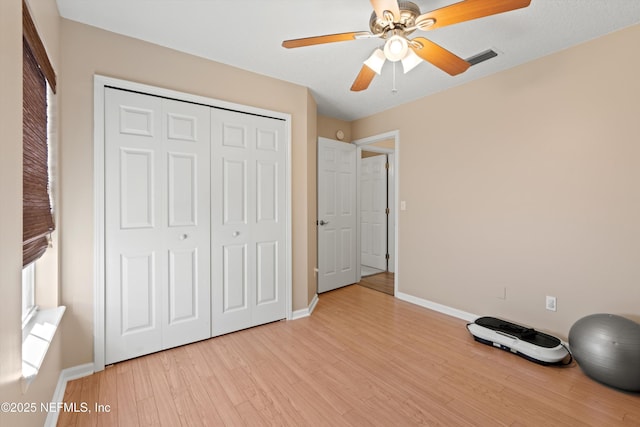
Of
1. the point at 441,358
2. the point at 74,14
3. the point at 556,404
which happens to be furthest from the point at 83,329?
the point at 556,404

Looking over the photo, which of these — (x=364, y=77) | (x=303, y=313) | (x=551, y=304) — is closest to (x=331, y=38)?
(x=364, y=77)

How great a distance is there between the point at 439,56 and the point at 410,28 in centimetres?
26

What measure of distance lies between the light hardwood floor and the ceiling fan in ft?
6.81

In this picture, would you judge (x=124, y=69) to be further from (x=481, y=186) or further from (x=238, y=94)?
(x=481, y=186)

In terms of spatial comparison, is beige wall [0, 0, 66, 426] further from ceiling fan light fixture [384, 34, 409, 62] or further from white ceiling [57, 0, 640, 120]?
ceiling fan light fixture [384, 34, 409, 62]

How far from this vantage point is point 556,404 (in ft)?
5.63

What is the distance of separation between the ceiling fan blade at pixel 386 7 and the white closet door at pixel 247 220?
166cm

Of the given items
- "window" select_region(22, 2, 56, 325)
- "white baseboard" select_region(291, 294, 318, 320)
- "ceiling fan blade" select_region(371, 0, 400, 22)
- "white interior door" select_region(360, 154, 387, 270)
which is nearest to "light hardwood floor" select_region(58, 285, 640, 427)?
"white baseboard" select_region(291, 294, 318, 320)

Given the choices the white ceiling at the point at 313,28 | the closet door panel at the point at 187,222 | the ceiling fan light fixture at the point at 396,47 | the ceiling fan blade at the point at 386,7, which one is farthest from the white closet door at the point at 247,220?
the ceiling fan blade at the point at 386,7

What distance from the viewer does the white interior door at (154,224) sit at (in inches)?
82.7

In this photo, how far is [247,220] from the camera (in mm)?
2725

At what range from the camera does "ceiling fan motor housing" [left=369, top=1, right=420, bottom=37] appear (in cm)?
149

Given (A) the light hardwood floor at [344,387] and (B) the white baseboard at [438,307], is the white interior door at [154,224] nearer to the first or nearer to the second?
(A) the light hardwood floor at [344,387]

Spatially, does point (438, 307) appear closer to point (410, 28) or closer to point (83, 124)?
point (410, 28)
